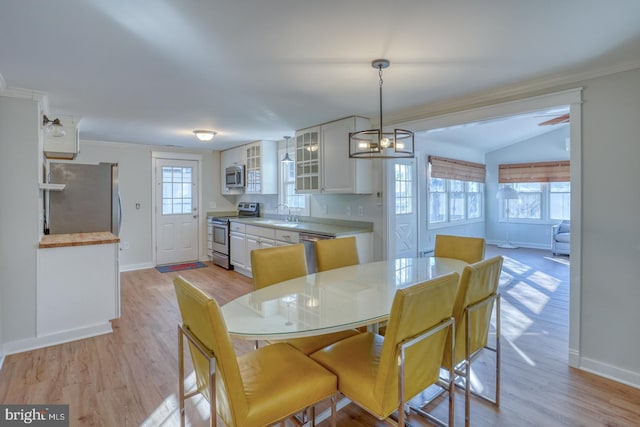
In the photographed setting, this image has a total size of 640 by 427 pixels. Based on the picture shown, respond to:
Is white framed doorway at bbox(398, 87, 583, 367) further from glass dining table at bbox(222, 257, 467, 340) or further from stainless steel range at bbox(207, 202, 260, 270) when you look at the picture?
stainless steel range at bbox(207, 202, 260, 270)

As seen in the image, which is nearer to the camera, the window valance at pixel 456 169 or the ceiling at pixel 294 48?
the ceiling at pixel 294 48

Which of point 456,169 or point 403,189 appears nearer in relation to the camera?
point 403,189

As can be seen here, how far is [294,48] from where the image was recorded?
2080mm

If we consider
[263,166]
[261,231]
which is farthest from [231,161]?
[261,231]

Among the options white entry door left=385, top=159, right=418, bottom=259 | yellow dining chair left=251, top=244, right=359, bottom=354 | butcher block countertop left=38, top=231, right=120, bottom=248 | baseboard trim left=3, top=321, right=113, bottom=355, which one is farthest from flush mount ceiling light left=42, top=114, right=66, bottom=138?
white entry door left=385, top=159, right=418, bottom=259

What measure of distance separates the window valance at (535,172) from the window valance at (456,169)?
0.48 meters

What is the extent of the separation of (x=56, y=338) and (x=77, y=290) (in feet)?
1.44

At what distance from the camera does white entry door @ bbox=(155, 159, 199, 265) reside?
608 centimetres

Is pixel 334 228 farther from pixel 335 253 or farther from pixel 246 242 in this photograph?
pixel 246 242

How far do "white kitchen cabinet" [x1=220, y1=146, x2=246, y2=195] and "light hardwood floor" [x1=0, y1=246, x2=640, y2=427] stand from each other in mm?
3085

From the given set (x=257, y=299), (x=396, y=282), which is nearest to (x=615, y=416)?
(x=396, y=282)

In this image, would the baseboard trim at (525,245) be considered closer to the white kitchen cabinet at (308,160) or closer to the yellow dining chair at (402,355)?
the white kitchen cabinet at (308,160)

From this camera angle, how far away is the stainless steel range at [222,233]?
580cm

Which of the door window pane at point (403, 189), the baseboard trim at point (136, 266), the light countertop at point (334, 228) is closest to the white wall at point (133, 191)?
the baseboard trim at point (136, 266)
